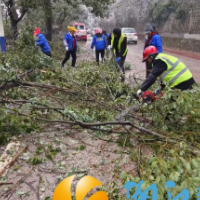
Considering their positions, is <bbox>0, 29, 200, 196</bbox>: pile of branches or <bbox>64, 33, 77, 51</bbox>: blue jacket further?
<bbox>64, 33, 77, 51</bbox>: blue jacket

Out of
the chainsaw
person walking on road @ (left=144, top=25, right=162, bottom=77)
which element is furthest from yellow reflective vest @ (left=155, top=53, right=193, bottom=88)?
person walking on road @ (left=144, top=25, right=162, bottom=77)

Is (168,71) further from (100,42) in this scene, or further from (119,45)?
(100,42)

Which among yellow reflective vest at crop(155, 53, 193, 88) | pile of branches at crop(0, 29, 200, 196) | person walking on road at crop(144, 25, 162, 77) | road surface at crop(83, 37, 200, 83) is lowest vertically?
road surface at crop(83, 37, 200, 83)

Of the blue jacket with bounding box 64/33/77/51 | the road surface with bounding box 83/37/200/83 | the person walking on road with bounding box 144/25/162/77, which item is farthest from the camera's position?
the road surface with bounding box 83/37/200/83

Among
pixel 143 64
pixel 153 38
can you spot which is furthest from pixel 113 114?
pixel 143 64

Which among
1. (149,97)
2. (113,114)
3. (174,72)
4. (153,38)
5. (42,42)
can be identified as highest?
(153,38)

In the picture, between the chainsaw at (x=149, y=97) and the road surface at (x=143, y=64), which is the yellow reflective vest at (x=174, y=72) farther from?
the road surface at (x=143, y=64)

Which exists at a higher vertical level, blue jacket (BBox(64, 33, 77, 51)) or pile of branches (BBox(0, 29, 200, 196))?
blue jacket (BBox(64, 33, 77, 51))

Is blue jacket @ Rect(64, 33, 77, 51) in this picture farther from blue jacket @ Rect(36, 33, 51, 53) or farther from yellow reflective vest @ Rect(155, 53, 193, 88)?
yellow reflective vest @ Rect(155, 53, 193, 88)

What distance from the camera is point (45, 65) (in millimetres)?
6125

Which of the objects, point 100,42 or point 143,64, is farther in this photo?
point 143,64

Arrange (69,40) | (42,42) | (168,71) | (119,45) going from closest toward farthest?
(168,71) → (119,45) → (42,42) → (69,40)

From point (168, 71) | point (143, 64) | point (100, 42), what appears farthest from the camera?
point (143, 64)

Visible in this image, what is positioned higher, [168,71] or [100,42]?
[100,42]
